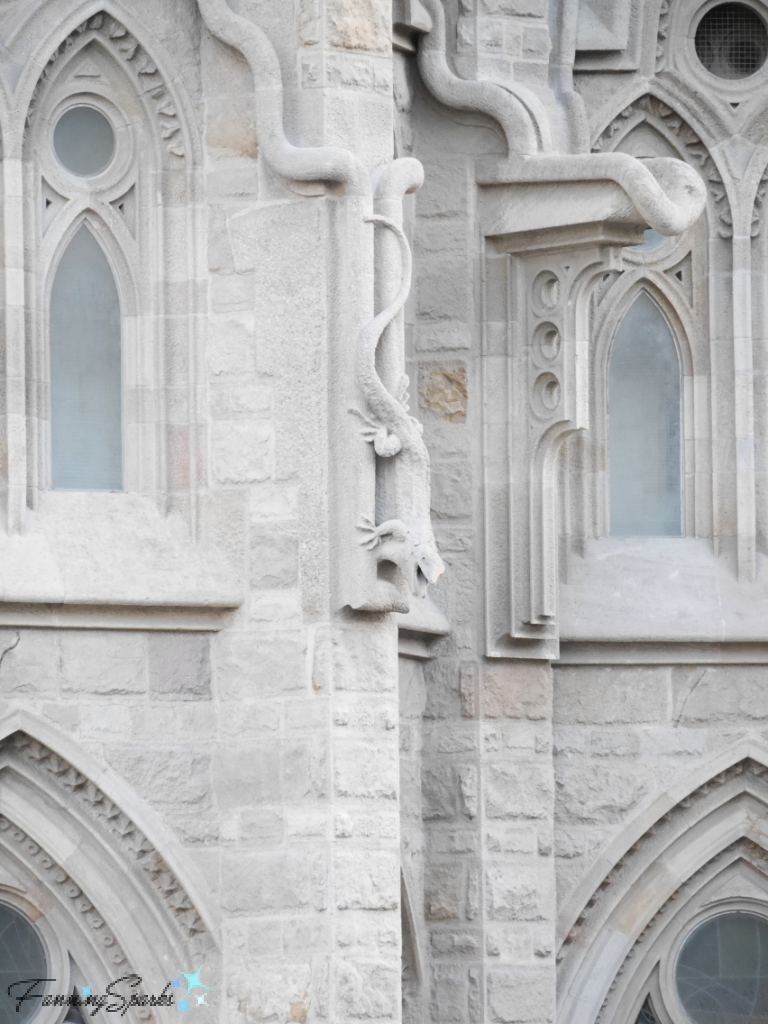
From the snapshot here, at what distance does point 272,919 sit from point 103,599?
1.40 metres

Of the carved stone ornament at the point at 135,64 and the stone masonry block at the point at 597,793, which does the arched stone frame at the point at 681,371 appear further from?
the carved stone ornament at the point at 135,64

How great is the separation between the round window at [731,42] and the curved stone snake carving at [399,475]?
3205 millimetres

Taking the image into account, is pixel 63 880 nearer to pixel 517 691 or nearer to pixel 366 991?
pixel 366 991

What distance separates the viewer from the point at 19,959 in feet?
40.4

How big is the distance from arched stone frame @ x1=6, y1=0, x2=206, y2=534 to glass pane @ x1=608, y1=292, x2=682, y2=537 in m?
2.72

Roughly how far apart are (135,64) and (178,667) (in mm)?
2436

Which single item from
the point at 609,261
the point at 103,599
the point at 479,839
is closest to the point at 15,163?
the point at 103,599

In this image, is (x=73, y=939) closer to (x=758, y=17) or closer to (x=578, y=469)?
(x=578, y=469)

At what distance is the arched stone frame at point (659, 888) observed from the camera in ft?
45.5

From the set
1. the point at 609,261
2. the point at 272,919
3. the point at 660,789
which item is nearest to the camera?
the point at 272,919

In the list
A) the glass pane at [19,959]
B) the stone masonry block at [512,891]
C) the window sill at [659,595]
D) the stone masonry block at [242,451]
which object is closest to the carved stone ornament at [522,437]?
the window sill at [659,595]

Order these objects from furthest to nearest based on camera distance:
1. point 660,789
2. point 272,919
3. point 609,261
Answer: point 660,789 < point 609,261 < point 272,919

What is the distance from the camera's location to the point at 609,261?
43.0 feet

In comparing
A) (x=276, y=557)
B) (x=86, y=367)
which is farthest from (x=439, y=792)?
(x=86, y=367)
